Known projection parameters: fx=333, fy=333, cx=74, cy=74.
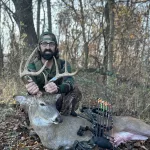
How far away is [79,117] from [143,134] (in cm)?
97

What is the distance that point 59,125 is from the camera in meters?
4.68

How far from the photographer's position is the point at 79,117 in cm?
494

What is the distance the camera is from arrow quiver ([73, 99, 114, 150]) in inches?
168

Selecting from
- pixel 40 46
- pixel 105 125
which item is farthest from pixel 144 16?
pixel 105 125

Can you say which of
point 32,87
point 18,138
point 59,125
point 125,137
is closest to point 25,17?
point 18,138

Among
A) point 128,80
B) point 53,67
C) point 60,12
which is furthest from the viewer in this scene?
point 60,12

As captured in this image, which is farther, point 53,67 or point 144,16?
point 144,16

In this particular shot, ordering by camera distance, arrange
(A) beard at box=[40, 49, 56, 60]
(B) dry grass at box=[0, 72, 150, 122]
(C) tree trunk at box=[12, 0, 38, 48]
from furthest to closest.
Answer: (C) tree trunk at box=[12, 0, 38, 48], (B) dry grass at box=[0, 72, 150, 122], (A) beard at box=[40, 49, 56, 60]

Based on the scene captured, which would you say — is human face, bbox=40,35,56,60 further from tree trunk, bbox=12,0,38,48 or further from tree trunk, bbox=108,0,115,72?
tree trunk, bbox=12,0,38,48

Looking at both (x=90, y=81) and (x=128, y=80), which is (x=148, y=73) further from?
(x=90, y=81)

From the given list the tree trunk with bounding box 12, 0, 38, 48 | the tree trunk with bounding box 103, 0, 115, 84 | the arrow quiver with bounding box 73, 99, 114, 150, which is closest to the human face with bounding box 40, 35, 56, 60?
the arrow quiver with bounding box 73, 99, 114, 150

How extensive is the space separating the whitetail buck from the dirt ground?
114 millimetres

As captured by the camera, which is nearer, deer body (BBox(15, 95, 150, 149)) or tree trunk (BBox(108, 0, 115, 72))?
deer body (BBox(15, 95, 150, 149))

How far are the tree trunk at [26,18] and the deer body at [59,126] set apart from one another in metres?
6.03
